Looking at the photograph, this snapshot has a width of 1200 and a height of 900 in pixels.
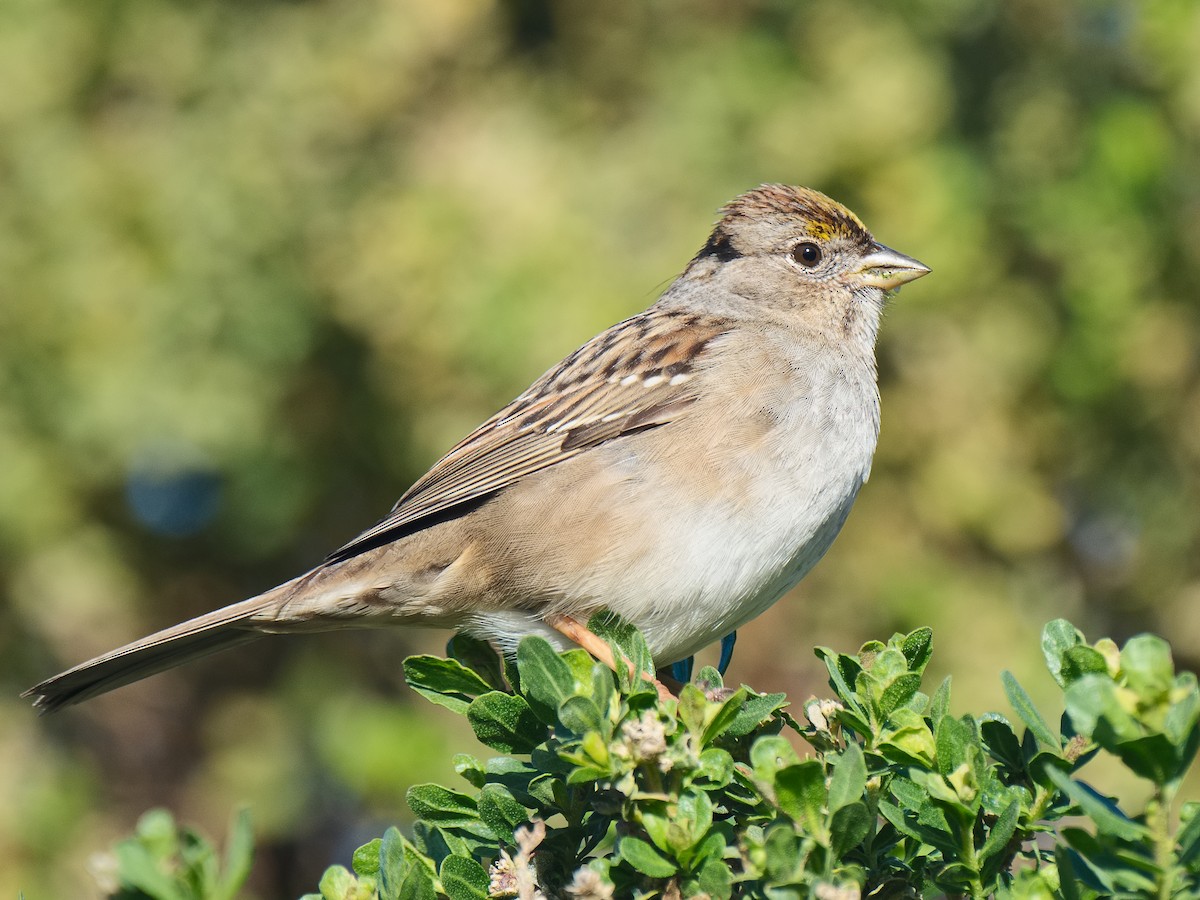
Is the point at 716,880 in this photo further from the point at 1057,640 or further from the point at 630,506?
the point at 630,506

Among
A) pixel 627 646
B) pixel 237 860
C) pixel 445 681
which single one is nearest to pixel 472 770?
pixel 445 681

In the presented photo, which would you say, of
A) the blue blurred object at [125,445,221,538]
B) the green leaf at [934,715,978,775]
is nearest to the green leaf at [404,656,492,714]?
the green leaf at [934,715,978,775]

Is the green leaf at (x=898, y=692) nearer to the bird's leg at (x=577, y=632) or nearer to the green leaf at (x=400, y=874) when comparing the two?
the green leaf at (x=400, y=874)

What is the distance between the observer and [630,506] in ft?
11.1

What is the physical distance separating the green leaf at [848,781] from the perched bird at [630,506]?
4.57ft

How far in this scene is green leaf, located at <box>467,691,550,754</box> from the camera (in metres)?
2.16

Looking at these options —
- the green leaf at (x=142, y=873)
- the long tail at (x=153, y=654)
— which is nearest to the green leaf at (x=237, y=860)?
the green leaf at (x=142, y=873)

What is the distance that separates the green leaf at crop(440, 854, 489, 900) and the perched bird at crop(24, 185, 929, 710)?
1.32 m

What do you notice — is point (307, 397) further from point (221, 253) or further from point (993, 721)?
point (993, 721)

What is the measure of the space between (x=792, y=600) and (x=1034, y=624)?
0.89 m

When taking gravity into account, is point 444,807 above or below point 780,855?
below

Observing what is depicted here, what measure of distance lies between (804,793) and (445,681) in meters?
0.79

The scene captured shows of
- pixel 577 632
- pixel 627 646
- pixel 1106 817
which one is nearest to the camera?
pixel 1106 817

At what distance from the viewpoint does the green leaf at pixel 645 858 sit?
1.86 metres
